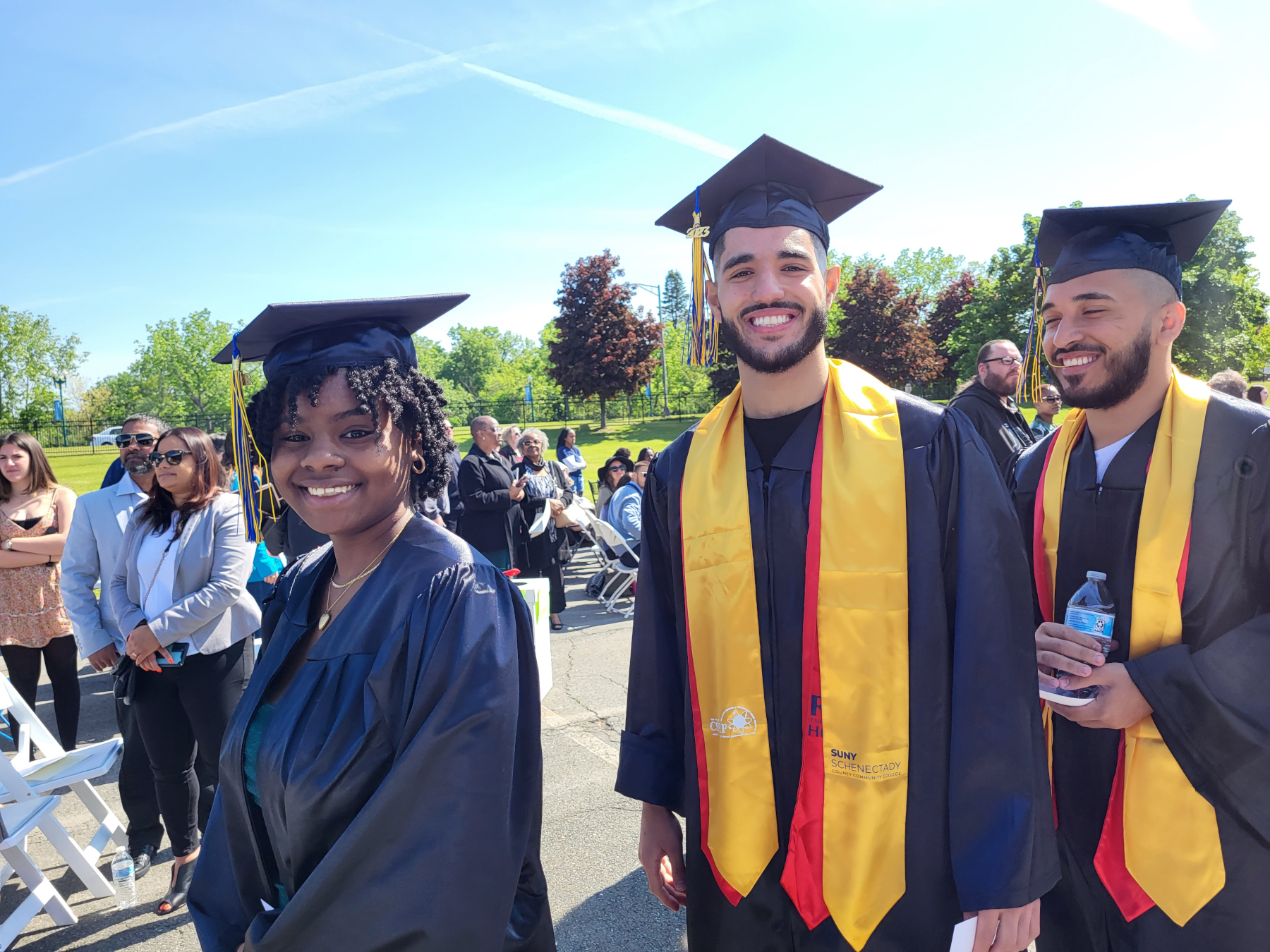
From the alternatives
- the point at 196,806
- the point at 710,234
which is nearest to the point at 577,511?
the point at 196,806

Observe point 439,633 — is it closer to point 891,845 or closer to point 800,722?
point 800,722

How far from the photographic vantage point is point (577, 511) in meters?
8.41

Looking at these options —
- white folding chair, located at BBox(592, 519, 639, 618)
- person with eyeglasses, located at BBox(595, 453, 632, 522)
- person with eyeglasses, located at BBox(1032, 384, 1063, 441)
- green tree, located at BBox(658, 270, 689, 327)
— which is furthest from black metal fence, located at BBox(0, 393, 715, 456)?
green tree, located at BBox(658, 270, 689, 327)

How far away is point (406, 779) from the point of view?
1.28 m

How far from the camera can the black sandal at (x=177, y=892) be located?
3.03 meters

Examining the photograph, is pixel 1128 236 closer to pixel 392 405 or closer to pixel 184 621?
pixel 392 405

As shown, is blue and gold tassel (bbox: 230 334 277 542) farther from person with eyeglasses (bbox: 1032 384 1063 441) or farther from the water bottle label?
person with eyeglasses (bbox: 1032 384 1063 441)

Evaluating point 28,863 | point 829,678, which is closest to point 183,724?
point 28,863

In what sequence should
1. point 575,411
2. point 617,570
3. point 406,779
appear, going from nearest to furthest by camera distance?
1. point 406,779
2. point 617,570
3. point 575,411

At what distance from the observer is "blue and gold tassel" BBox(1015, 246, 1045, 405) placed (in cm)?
247

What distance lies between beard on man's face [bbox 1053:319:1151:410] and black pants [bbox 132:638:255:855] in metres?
3.36

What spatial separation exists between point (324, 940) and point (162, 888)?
8.56 feet

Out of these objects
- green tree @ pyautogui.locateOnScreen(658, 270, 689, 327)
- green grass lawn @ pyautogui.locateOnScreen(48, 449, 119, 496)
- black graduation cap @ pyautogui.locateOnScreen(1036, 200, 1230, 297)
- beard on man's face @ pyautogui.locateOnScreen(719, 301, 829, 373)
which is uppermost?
green tree @ pyautogui.locateOnScreen(658, 270, 689, 327)

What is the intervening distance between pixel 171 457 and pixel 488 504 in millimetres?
3219
